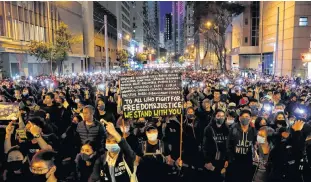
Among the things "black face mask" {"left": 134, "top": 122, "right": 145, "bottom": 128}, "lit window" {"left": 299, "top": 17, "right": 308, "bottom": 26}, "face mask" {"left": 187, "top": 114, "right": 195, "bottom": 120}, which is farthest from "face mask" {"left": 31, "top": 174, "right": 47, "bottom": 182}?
"lit window" {"left": 299, "top": 17, "right": 308, "bottom": 26}

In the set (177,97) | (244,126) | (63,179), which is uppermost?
(177,97)

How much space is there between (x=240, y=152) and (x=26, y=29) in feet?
122

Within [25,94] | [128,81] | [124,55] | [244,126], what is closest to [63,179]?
[128,81]

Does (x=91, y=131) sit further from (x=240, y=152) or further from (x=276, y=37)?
(x=276, y=37)

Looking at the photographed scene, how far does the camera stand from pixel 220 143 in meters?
6.17

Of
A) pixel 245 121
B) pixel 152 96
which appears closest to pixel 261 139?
pixel 245 121

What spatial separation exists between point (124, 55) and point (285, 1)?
4686cm

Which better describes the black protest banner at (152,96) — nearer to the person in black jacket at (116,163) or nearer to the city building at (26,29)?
the person in black jacket at (116,163)

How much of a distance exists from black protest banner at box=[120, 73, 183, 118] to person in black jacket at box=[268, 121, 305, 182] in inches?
68.9

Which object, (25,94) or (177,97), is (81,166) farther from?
(25,94)

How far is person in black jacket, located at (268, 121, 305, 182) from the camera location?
206 inches

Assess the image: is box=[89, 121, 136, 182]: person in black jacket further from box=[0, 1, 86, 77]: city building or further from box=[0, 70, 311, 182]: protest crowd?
box=[0, 1, 86, 77]: city building

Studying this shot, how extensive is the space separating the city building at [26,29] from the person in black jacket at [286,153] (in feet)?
87.7

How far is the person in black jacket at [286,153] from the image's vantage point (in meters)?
5.22
